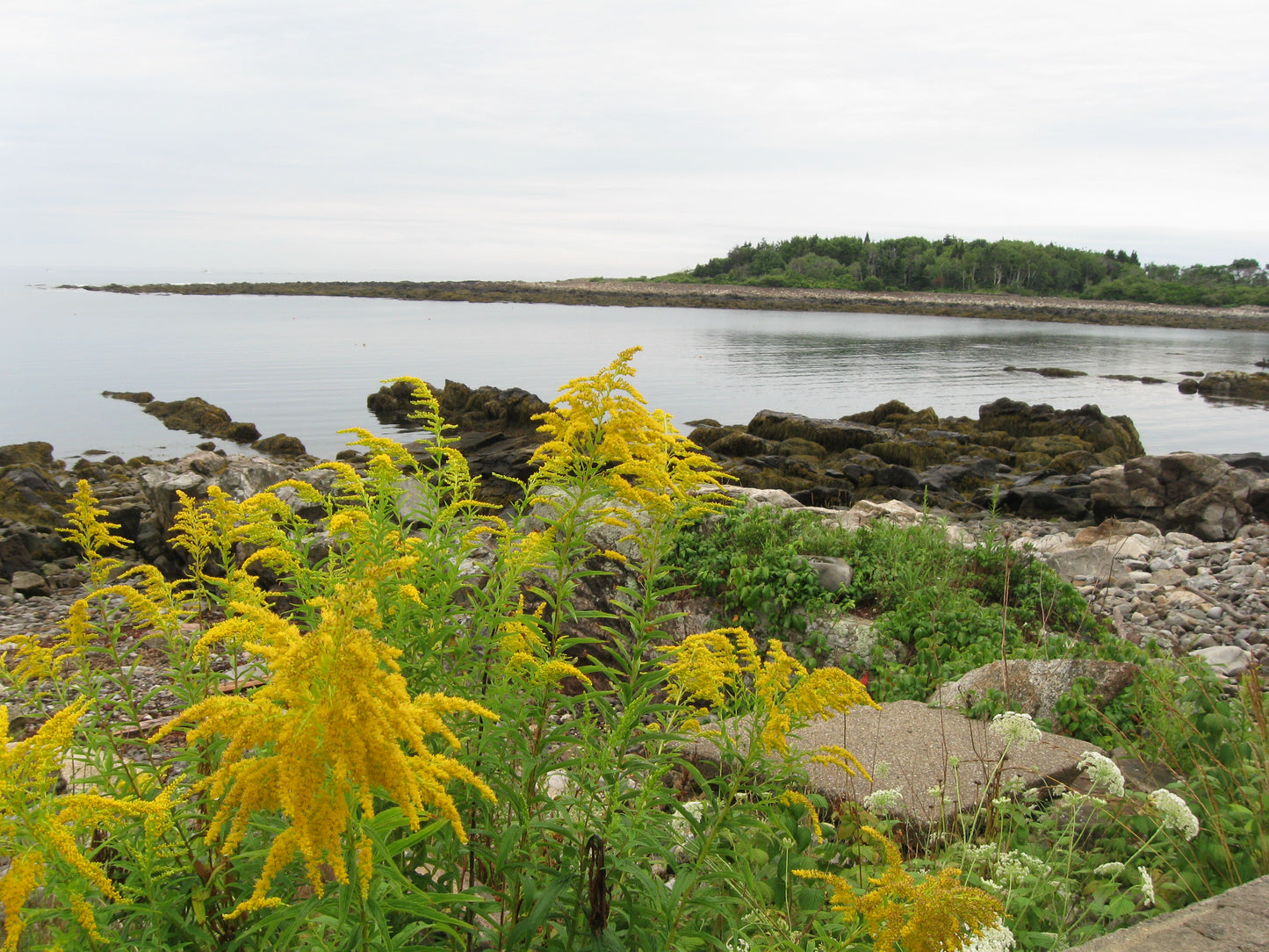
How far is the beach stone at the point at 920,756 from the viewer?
4676 mm

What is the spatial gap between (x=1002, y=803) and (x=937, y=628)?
382cm

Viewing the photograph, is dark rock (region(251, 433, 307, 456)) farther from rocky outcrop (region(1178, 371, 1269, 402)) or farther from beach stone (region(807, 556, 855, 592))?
rocky outcrop (region(1178, 371, 1269, 402))

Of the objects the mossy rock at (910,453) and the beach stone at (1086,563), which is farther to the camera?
the mossy rock at (910,453)

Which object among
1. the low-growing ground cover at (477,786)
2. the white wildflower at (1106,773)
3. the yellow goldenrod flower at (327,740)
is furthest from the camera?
the white wildflower at (1106,773)

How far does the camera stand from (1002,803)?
3770 mm

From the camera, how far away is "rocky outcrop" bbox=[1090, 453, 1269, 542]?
14.0 m

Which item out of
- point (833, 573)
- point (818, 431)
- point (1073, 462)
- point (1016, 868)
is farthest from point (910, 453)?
point (1016, 868)

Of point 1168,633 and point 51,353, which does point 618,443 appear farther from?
point 51,353

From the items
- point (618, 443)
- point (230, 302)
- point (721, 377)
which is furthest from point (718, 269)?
point (618, 443)

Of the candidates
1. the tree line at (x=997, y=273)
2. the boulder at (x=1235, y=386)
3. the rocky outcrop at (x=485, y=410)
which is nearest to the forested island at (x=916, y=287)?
the tree line at (x=997, y=273)

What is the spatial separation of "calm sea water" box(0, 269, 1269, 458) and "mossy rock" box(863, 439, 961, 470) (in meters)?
8.48

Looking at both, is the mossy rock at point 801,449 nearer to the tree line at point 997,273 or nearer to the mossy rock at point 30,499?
the mossy rock at point 30,499

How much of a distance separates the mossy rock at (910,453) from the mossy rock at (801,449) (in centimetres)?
133

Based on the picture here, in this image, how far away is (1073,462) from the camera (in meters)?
21.0
